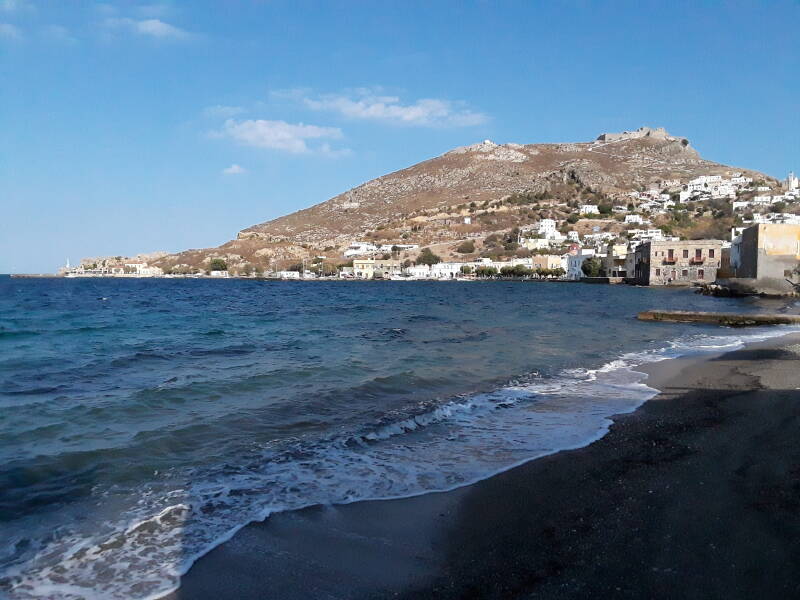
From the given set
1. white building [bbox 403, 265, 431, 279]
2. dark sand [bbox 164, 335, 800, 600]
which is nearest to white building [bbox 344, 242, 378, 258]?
white building [bbox 403, 265, 431, 279]

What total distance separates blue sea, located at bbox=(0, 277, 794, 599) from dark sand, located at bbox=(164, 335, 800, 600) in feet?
1.35

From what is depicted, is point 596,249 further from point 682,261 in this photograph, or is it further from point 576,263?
point 682,261

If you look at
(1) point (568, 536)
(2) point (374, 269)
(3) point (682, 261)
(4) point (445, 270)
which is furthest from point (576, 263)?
(1) point (568, 536)

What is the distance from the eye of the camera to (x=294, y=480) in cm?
566

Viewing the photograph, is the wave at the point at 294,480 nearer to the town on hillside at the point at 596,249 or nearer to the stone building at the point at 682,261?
the town on hillside at the point at 596,249

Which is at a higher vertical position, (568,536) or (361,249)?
(361,249)

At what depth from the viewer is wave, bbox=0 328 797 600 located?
3.95m

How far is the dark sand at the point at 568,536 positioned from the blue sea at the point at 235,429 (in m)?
0.41

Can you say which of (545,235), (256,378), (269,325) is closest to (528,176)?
(545,235)

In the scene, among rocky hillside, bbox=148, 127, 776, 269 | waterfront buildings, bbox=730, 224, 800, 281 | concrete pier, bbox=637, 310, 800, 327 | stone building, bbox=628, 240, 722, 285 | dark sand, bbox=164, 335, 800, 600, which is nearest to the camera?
dark sand, bbox=164, 335, 800, 600

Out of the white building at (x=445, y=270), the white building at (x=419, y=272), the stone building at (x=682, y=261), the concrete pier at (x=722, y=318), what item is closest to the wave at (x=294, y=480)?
the concrete pier at (x=722, y=318)

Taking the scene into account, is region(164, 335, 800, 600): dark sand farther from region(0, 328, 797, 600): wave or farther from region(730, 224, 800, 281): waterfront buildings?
region(730, 224, 800, 281): waterfront buildings

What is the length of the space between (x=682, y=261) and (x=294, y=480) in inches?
2767

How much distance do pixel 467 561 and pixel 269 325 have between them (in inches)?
795
